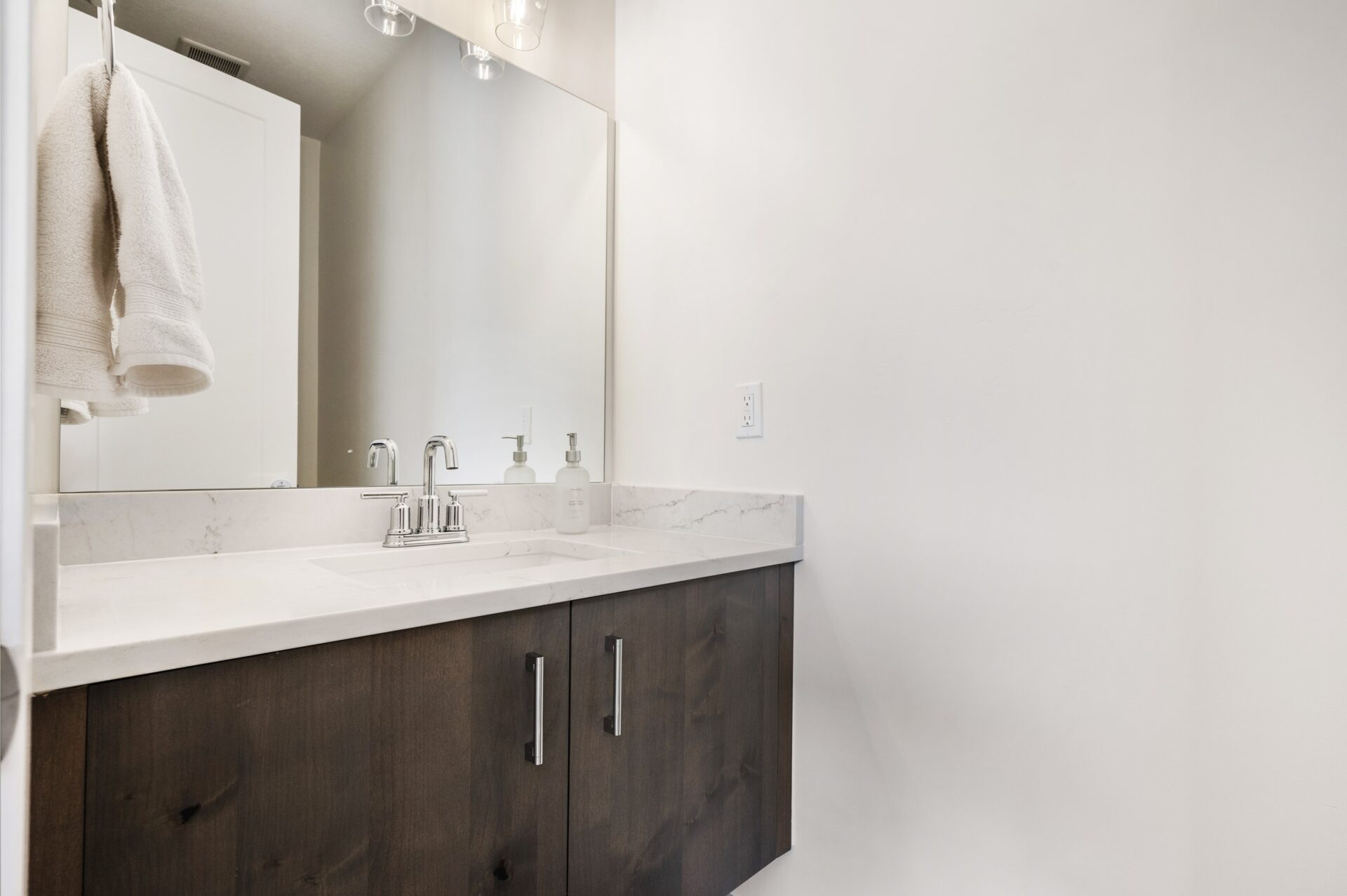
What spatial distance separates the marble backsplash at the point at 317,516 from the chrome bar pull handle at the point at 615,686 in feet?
1.40

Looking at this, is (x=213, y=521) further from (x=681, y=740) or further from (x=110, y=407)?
(x=681, y=740)

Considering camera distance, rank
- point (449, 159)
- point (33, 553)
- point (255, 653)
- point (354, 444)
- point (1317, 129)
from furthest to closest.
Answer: point (449, 159)
point (354, 444)
point (1317, 129)
point (255, 653)
point (33, 553)

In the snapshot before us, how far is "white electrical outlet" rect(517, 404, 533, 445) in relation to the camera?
1.50m

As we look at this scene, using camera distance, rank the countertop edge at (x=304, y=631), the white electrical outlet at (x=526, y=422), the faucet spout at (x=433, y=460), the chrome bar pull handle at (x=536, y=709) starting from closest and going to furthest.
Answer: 1. the countertop edge at (x=304, y=631)
2. the chrome bar pull handle at (x=536, y=709)
3. the faucet spout at (x=433, y=460)
4. the white electrical outlet at (x=526, y=422)

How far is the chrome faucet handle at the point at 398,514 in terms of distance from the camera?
1.20 metres

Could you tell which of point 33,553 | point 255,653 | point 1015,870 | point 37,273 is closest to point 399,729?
point 255,653

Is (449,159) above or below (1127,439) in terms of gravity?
above

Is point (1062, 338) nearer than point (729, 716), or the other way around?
point (1062, 338)

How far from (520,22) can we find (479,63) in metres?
0.14

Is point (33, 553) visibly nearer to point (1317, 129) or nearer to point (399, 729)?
point (399, 729)

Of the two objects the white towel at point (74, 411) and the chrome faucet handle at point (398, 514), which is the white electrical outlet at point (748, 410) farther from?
the white towel at point (74, 411)

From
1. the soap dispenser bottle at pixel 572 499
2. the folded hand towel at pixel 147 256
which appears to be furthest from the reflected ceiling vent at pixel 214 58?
the soap dispenser bottle at pixel 572 499

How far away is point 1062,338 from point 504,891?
1.02 meters

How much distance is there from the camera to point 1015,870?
93 cm
